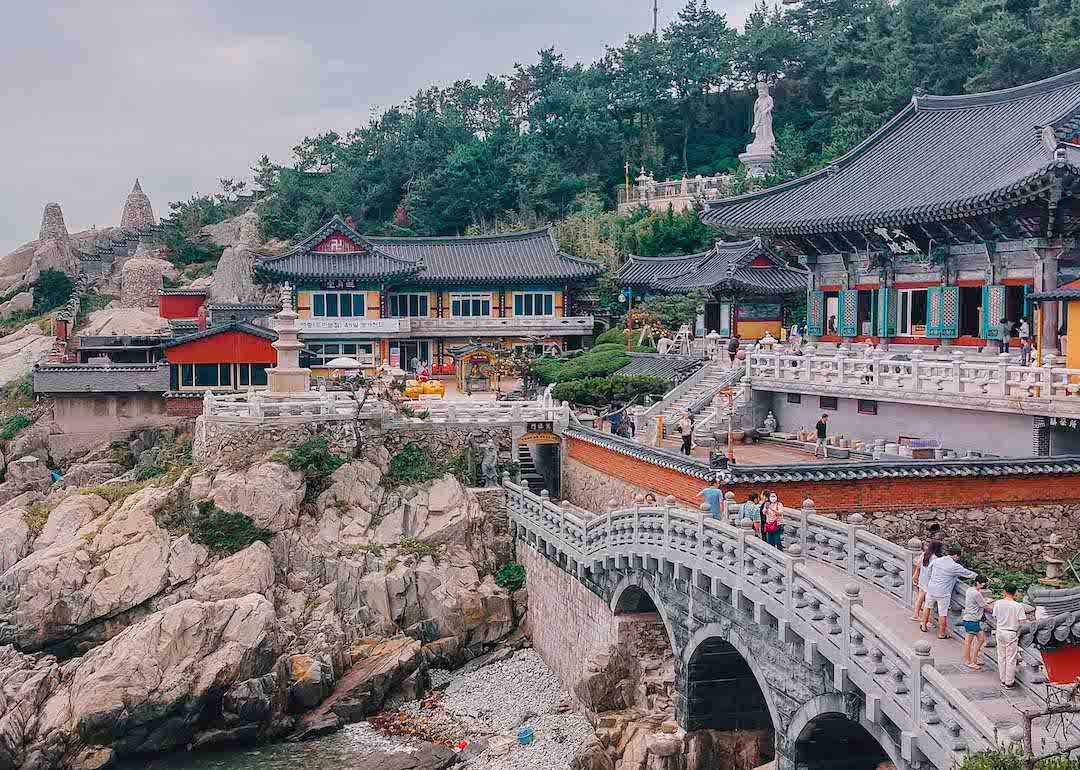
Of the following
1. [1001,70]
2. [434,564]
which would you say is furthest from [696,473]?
[1001,70]

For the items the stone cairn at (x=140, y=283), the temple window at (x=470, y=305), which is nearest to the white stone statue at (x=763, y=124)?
the temple window at (x=470, y=305)

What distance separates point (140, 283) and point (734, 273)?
1687 inches

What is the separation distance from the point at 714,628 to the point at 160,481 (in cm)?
2148

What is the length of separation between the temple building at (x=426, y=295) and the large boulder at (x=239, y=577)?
23094 millimetres

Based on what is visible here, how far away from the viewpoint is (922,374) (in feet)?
94.2

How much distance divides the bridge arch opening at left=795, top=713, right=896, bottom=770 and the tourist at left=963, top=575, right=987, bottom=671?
3.52m

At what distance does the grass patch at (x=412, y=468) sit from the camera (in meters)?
36.1

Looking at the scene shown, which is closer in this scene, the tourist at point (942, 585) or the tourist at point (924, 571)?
the tourist at point (942, 585)

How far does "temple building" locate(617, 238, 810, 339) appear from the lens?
4431 centimetres

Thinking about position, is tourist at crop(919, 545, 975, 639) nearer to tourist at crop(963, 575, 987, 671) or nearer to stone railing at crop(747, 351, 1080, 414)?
tourist at crop(963, 575, 987, 671)

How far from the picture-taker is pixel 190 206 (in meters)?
86.4

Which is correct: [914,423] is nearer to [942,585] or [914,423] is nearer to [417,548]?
[942,585]

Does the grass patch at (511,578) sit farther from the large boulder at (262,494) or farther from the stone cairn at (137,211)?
the stone cairn at (137,211)

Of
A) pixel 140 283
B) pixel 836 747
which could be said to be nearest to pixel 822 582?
pixel 836 747
